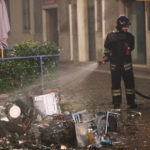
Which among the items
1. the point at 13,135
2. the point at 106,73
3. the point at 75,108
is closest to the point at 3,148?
the point at 13,135

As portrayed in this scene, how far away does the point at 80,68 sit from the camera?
20328 mm

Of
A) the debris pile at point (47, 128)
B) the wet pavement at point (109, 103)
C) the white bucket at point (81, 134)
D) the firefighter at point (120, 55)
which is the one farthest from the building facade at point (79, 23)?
the white bucket at point (81, 134)

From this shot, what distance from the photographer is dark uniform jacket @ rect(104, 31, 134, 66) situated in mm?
9352

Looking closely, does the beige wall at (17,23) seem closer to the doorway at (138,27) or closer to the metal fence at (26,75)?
the doorway at (138,27)

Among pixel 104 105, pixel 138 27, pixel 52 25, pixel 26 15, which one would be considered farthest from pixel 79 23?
pixel 104 105

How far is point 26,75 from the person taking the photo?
9164mm

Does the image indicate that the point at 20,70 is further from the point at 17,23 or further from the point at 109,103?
the point at 17,23

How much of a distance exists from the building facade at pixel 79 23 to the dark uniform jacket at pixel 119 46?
9406 millimetres

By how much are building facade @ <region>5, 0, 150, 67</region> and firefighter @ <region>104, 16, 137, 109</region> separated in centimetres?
940

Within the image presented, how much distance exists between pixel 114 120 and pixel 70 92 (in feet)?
16.4

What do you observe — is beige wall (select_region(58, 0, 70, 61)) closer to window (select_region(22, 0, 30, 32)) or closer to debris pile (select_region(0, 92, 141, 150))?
window (select_region(22, 0, 30, 32))

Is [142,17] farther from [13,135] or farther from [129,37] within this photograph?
[13,135]

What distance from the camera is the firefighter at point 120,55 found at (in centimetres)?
936

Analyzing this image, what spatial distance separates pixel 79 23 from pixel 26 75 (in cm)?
1494
